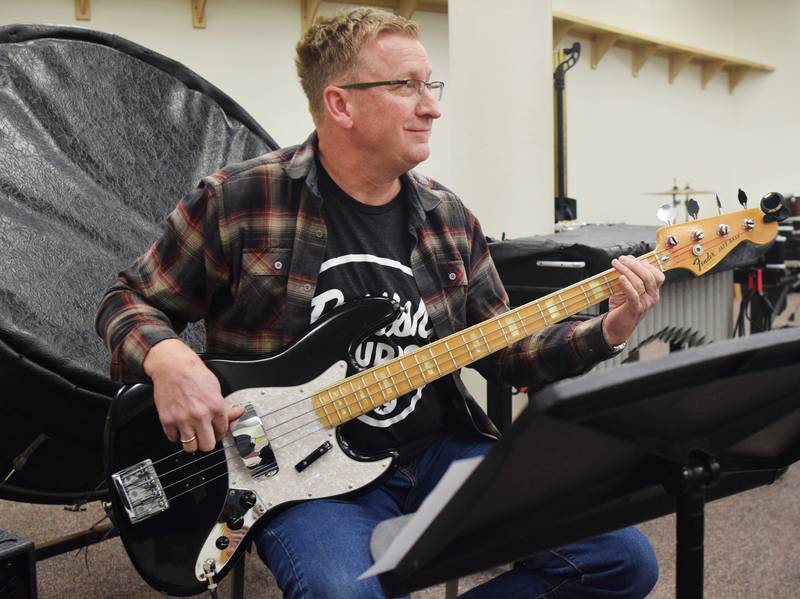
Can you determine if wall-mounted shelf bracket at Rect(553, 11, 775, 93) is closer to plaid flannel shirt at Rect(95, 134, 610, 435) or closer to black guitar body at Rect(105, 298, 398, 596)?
plaid flannel shirt at Rect(95, 134, 610, 435)

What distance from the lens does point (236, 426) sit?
144 cm

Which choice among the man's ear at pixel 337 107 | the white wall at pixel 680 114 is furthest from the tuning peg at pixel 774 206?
the white wall at pixel 680 114

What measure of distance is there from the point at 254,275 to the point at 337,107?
40 cm

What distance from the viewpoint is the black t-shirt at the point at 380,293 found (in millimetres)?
1605

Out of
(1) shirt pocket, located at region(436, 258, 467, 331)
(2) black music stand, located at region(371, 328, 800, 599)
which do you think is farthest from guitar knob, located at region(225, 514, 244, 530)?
(1) shirt pocket, located at region(436, 258, 467, 331)

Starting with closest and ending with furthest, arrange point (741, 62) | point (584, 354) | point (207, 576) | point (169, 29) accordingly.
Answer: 1. point (207, 576)
2. point (584, 354)
3. point (169, 29)
4. point (741, 62)

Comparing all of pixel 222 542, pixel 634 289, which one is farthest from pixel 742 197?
pixel 222 542

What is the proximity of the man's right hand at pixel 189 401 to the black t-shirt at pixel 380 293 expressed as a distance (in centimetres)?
29

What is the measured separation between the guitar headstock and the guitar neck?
0.05 m

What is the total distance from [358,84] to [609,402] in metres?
1.06

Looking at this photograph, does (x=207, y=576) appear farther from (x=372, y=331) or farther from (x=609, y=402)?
(x=609, y=402)

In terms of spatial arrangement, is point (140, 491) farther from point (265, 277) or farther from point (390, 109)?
point (390, 109)

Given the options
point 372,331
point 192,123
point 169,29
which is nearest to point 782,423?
point 372,331

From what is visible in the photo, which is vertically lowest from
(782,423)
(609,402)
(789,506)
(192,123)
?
(789,506)
